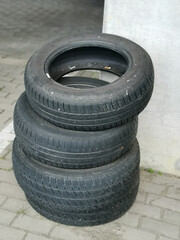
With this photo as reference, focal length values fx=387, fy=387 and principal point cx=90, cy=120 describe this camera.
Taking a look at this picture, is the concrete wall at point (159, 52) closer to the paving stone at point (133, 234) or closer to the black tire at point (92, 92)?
the black tire at point (92, 92)

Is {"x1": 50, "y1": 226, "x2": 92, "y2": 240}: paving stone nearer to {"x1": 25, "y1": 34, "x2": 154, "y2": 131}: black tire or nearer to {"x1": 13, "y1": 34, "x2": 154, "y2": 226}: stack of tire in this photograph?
{"x1": 13, "y1": 34, "x2": 154, "y2": 226}: stack of tire

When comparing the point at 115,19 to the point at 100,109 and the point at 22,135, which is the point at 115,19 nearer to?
the point at 100,109

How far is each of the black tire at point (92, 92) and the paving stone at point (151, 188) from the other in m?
1.14

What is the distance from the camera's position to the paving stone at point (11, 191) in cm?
373

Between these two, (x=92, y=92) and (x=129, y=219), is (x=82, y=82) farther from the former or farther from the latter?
(x=129, y=219)

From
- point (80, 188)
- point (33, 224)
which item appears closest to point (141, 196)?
point (80, 188)

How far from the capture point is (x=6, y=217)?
347 centimetres

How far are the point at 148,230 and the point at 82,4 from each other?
25.2 feet

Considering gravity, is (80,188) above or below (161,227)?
above

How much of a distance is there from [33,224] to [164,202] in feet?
4.12

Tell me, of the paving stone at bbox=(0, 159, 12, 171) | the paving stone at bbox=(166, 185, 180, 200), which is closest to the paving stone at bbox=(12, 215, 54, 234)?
the paving stone at bbox=(0, 159, 12, 171)

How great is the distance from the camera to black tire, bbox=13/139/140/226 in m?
3.08

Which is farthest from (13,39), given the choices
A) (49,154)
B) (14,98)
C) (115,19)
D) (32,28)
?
(49,154)

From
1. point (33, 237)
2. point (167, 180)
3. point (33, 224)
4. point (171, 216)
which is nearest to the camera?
point (33, 237)
